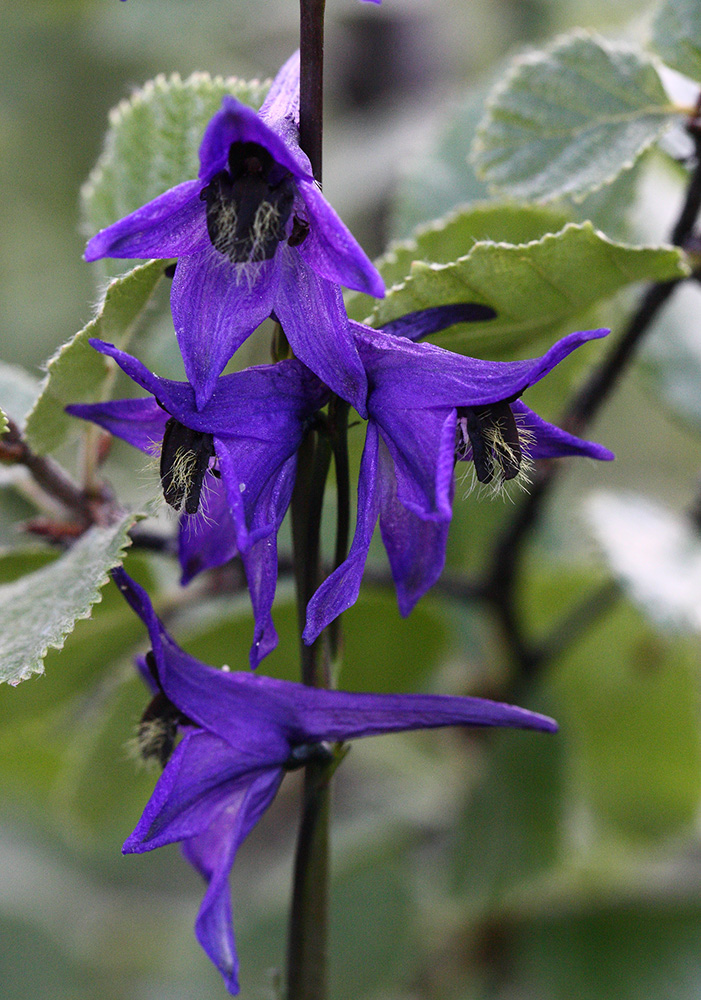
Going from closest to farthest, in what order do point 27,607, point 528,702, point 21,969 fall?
point 27,607
point 528,702
point 21,969

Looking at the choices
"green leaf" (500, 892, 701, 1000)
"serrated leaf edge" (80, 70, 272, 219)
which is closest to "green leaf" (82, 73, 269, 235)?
"serrated leaf edge" (80, 70, 272, 219)

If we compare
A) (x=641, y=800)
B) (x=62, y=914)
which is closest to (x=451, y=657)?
(x=641, y=800)

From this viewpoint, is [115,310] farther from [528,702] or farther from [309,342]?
[528,702]

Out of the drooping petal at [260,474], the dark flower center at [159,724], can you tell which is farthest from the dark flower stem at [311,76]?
the dark flower center at [159,724]

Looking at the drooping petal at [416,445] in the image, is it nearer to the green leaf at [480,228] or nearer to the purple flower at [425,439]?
the purple flower at [425,439]

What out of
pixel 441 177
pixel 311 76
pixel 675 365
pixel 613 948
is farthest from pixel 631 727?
pixel 311 76

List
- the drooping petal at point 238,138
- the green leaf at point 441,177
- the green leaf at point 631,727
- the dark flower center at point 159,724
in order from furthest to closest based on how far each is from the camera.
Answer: the green leaf at point 631,727 → the green leaf at point 441,177 → the dark flower center at point 159,724 → the drooping petal at point 238,138

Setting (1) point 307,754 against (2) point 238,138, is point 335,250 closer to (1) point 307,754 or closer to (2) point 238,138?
(2) point 238,138

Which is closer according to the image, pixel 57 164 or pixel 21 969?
pixel 21 969

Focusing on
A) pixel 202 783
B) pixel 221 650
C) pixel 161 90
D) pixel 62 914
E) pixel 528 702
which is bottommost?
pixel 62 914
